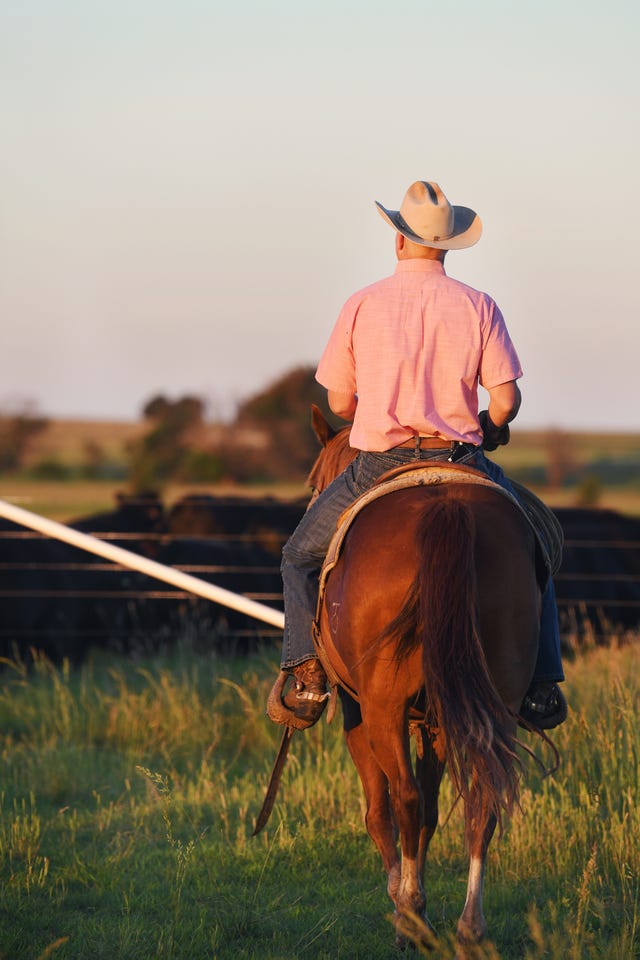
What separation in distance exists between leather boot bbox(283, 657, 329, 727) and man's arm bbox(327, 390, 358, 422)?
2.99 feet

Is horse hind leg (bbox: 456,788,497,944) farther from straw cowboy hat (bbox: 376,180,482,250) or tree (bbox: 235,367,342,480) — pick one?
tree (bbox: 235,367,342,480)

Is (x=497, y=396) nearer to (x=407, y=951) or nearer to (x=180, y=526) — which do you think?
(x=407, y=951)

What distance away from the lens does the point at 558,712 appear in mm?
4402

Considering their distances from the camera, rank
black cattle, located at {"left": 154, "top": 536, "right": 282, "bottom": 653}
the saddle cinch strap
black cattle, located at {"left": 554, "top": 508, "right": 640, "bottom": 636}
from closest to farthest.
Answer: the saddle cinch strap, black cattle, located at {"left": 154, "top": 536, "right": 282, "bottom": 653}, black cattle, located at {"left": 554, "top": 508, "right": 640, "bottom": 636}

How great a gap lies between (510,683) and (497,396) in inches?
40.5

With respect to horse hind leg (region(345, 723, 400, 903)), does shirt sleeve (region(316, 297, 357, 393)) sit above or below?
above

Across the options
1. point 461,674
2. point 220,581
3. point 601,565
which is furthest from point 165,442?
point 461,674

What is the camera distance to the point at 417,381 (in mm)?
4141

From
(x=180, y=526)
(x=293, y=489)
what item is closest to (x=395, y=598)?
(x=180, y=526)

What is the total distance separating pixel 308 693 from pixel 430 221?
5.69 ft

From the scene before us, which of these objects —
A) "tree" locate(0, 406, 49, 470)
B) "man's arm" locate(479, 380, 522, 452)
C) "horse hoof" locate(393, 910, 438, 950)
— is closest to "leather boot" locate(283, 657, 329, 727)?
"horse hoof" locate(393, 910, 438, 950)

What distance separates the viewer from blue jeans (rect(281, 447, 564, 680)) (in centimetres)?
423

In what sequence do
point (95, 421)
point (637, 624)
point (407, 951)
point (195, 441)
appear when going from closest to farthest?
point (407, 951), point (637, 624), point (195, 441), point (95, 421)

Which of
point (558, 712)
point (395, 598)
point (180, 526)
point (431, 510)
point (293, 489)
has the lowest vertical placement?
point (293, 489)
